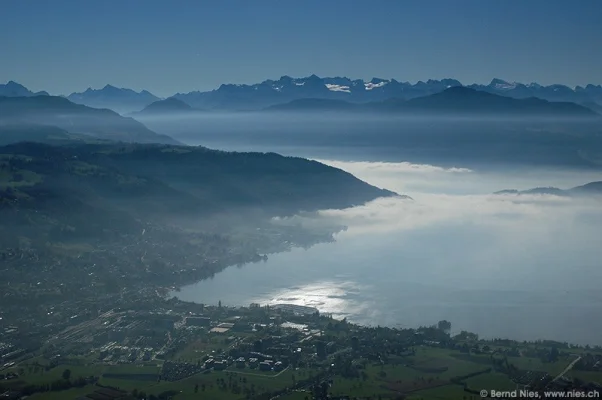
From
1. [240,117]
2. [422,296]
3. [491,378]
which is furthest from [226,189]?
[240,117]

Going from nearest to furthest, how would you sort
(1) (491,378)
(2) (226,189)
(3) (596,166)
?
(1) (491,378) < (2) (226,189) < (3) (596,166)

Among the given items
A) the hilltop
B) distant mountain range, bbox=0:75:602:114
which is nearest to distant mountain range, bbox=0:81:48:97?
distant mountain range, bbox=0:75:602:114

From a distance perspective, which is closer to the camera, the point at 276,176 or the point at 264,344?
the point at 264,344

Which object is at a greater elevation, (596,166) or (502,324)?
(596,166)

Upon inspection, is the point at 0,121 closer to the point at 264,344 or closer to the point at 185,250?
the point at 185,250

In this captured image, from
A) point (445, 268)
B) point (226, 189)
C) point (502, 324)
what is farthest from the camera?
point (226, 189)

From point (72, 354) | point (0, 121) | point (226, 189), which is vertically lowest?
point (72, 354)
